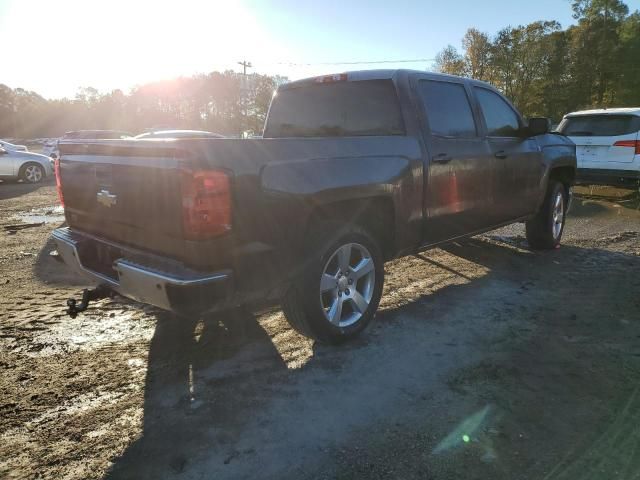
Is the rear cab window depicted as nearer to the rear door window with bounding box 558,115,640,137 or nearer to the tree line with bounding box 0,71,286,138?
the rear door window with bounding box 558,115,640,137

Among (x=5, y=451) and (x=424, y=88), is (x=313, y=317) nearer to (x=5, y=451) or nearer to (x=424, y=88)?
(x=5, y=451)

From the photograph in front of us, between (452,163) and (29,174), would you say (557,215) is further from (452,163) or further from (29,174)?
(29,174)

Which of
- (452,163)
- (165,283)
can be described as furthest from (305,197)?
(452,163)

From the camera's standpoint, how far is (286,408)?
2.70 m

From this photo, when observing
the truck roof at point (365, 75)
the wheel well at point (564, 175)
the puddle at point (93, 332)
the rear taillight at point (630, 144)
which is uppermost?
the truck roof at point (365, 75)

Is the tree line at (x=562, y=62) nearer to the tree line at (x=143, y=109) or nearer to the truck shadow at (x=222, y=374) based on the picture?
the tree line at (x=143, y=109)

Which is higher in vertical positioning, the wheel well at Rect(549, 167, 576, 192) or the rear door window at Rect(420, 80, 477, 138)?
the rear door window at Rect(420, 80, 477, 138)

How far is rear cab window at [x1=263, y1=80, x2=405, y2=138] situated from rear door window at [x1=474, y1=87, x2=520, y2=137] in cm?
133

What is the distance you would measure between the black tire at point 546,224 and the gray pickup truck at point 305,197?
1081mm

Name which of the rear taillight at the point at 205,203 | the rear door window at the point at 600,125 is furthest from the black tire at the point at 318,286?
the rear door window at the point at 600,125

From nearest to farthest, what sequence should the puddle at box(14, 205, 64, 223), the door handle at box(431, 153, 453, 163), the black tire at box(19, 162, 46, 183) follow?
the door handle at box(431, 153, 453, 163) → the puddle at box(14, 205, 64, 223) → the black tire at box(19, 162, 46, 183)

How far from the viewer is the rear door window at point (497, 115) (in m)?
4.79

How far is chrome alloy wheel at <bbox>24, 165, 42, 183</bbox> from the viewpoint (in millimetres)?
14859

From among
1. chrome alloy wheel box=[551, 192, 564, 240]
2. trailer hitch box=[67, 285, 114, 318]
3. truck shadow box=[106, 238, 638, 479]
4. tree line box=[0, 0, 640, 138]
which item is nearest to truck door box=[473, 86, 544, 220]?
chrome alloy wheel box=[551, 192, 564, 240]
